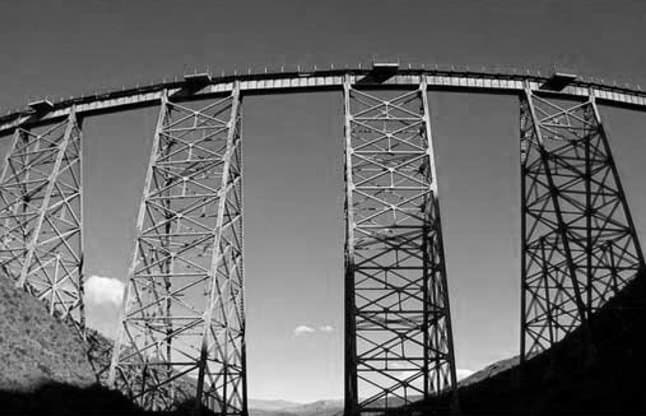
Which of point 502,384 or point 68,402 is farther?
point 502,384

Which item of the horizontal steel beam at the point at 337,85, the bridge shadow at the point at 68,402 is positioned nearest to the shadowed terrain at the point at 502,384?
the bridge shadow at the point at 68,402

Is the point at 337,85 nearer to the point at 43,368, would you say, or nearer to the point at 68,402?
the point at 43,368

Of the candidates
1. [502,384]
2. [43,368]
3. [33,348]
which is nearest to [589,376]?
[502,384]

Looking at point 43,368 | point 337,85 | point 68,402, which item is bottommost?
point 68,402

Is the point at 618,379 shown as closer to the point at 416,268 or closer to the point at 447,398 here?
the point at 447,398

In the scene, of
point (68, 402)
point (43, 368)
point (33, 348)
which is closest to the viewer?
point (68, 402)

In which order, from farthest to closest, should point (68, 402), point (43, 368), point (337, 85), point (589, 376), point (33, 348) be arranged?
point (337, 85) < point (589, 376) < point (33, 348) < point (43, 368) < point (68, 402)

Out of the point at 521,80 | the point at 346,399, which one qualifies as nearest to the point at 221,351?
the point at 346,399

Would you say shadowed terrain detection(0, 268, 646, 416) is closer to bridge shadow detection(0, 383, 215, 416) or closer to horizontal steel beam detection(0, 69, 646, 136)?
bridge shadow detection(0, 383, 215, 416)

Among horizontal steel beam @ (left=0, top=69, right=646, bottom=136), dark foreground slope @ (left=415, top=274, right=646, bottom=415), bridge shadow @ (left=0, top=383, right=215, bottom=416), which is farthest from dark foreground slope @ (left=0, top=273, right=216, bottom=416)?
dark foreground slope @ (left=415, top=274, right=646, bottom=415)
